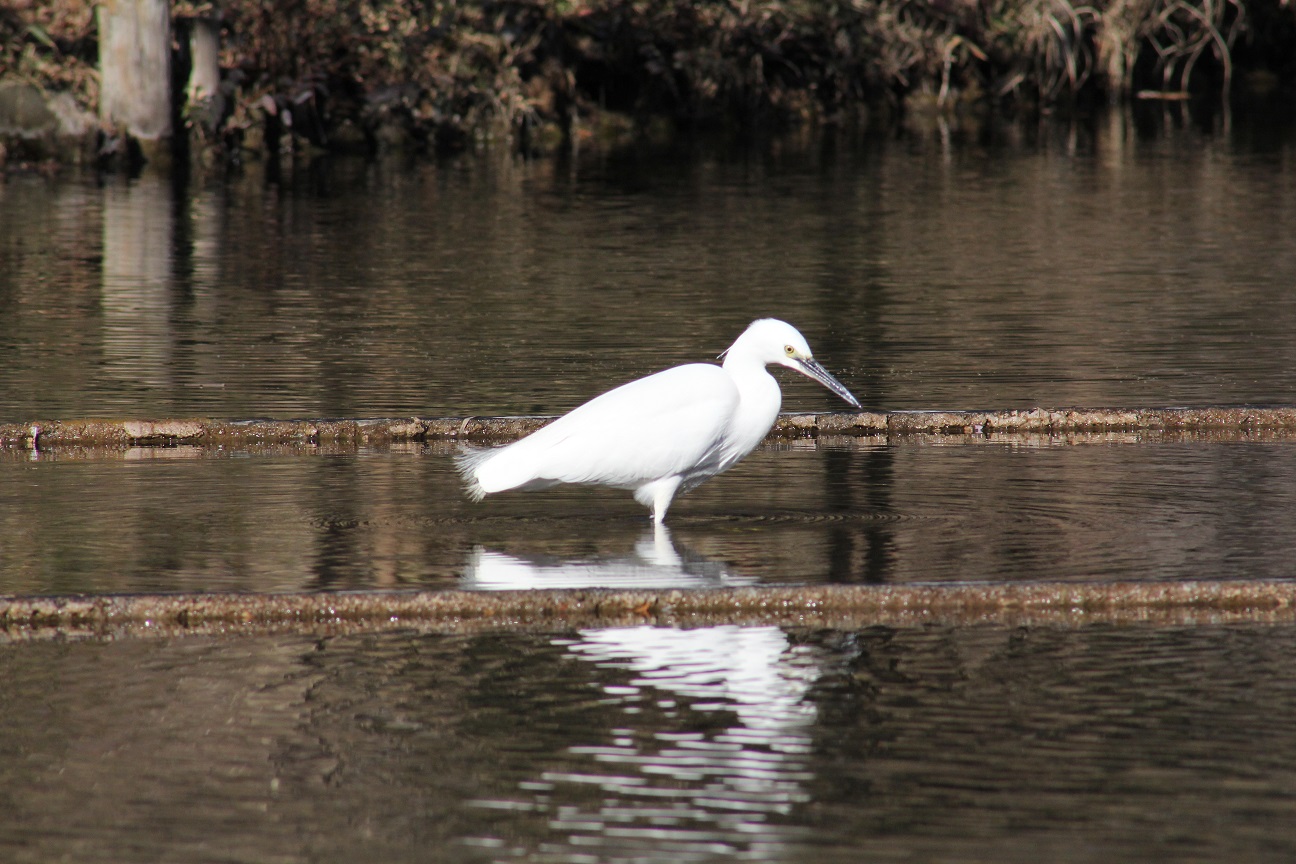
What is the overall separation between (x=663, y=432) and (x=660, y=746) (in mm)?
2620

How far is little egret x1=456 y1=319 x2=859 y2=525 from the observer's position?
25.6 ft

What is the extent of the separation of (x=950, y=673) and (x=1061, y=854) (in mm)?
1381

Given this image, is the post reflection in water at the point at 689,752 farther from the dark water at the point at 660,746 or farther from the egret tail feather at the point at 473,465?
the egret tail feather at the point at 473,465

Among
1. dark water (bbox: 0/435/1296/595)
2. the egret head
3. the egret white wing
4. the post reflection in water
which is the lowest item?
the post reflection in water

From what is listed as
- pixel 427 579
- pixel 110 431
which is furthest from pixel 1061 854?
pixel 110 431

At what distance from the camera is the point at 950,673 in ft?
19.2

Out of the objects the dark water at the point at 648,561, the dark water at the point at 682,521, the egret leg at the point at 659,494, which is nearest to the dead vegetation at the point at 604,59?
the dark water at the point at 648,561

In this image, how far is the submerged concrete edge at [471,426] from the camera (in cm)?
986

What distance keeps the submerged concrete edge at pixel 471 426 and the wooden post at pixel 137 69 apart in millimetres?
18547

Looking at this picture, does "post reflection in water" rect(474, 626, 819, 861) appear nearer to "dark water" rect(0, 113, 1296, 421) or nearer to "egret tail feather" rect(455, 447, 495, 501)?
"egret tail feather" rect(455, 447, 495, 501)

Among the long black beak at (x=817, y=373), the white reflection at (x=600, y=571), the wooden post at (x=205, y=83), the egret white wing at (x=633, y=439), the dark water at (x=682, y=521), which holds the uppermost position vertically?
the wooden post at (x=205, y=83)

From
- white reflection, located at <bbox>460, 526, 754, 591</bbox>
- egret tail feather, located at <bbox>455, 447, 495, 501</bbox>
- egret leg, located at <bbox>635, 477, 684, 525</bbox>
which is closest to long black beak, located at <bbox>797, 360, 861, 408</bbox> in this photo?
egret leg, located at <bbox>635, 477, 684, 525</bbox>

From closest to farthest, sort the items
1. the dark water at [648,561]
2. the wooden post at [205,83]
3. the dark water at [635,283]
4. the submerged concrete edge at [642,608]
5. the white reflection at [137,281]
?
the dark water at [648,561] → the submerged concrete edge at [642,608] → the dark water at [635,283] → the white reflection at [137,281] → the wooden post at [205,83]

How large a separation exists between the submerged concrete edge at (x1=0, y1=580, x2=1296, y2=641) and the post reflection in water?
14cm
